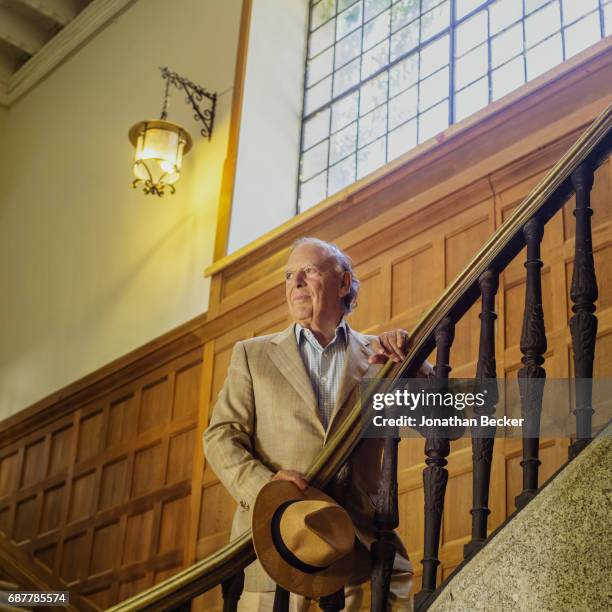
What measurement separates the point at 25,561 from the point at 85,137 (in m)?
4.07

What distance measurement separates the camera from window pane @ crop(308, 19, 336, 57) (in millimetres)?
8453

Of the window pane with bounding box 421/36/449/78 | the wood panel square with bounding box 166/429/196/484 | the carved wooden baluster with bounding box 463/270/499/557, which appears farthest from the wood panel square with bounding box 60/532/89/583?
the carved wooden baluster with bounding box 463/270/499/557

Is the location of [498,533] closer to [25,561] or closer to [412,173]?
[412,173]

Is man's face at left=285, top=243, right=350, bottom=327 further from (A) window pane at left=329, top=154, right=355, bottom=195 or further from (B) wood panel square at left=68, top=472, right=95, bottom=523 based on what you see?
(B) wood panel square at left=68, top=472, right=95, bottom=523

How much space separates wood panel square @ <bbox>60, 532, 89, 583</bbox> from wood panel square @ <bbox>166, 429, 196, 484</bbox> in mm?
1047

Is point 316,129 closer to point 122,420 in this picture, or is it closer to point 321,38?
point 321,38

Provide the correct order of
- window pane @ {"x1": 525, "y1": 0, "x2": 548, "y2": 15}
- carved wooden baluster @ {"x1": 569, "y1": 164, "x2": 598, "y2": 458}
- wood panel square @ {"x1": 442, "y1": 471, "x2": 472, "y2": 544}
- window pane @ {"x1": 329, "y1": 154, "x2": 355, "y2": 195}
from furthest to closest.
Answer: window pane @ {"x1": 329, "y1": 154, "x2": 355, "y2": 195} → window pane @ {"x1": 525, "y1": 0, "x2": 548, "y2": 15} → wood panel square @ {"x1": 442, "y1": 471, "x2": 472, "y2": 544} → carved wooden baluster @ {"x1": 569, "y1": 164, "x2": 598, "y2": 458}

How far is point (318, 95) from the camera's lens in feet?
27.1

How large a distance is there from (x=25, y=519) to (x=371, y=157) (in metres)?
4.15

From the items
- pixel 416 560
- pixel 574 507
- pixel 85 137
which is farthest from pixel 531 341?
pixel 85 137

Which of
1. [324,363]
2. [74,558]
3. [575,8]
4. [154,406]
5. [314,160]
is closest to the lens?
[324,363]

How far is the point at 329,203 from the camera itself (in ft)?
21.7

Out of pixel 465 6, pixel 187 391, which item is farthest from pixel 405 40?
pixel 187 391

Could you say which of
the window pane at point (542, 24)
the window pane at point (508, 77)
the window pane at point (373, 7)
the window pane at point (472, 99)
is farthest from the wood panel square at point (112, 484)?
the window pane at point (542, 24)
